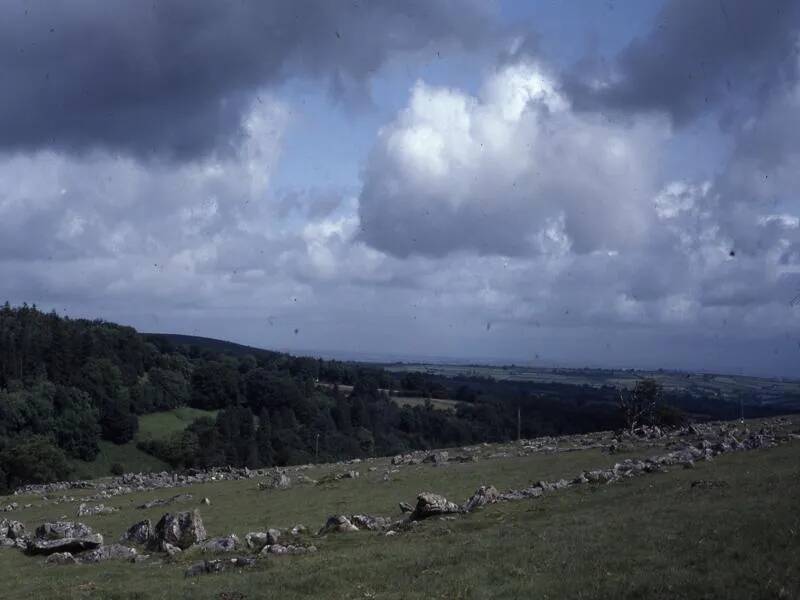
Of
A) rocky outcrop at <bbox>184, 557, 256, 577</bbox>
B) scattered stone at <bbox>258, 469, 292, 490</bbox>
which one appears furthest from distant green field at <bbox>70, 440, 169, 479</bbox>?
rocky outcrop at <bbox>184, 557, 256, 577</bbox>

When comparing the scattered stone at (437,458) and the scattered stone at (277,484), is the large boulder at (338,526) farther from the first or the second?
the scattered stone at (437,458)

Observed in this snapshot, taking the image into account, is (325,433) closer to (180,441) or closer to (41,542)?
(180,441)

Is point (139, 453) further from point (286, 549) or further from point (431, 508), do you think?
point (286, 549)

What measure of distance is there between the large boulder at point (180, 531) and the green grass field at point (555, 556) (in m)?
2.02

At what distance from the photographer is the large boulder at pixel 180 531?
3003 centimetres

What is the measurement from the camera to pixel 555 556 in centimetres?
2048

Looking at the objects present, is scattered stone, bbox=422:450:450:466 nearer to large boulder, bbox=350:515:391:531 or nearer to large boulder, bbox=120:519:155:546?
large boulder, bbox=350:515:391:531

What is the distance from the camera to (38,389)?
5007 inches

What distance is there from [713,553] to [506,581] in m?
5.06

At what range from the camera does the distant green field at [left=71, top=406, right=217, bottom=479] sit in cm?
11350

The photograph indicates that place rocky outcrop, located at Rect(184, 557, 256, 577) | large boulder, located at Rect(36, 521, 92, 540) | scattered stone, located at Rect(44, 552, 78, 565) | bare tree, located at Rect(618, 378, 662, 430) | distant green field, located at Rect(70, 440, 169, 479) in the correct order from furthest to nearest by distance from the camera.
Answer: distant green field, located at Rect(70, 440, 169, 479), bare tree, located at Rect(618, 378, 662, 430), large boulder, located at Rect(36, 521, 92, 540), scattered stone, located at Rect(44, 552, 78, 565), rocky outcrop, located at Rect(184, 557, 256, 577)

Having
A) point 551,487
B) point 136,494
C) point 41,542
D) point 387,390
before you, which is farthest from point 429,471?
point 387,390

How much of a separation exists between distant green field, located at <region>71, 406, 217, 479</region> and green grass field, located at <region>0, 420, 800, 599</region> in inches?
3237

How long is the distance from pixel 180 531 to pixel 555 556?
16.4 meters
